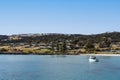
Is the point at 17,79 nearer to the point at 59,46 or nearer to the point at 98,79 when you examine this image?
the point at 98,79

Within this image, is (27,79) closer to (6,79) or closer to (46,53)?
(6,79)

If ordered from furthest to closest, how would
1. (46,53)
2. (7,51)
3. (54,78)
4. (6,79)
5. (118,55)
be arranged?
(7,51) → (46,53) → (118,55) → (54,78) → (6,79)

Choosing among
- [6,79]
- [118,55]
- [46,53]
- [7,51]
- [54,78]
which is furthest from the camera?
[7,51]

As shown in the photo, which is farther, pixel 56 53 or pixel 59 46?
pixel 59 46

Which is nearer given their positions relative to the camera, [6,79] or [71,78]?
[6,79]

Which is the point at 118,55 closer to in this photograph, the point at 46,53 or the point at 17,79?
the point at 46,53

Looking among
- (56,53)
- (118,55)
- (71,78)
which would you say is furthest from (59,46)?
(71,78)

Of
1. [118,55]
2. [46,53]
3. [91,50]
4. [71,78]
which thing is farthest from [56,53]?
[71,78]

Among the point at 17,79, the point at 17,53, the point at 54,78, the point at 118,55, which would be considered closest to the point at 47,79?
the point at 54,78
